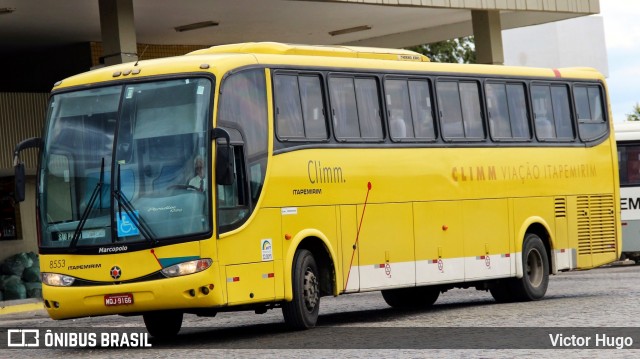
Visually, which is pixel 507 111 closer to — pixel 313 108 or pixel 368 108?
pixel 368 108

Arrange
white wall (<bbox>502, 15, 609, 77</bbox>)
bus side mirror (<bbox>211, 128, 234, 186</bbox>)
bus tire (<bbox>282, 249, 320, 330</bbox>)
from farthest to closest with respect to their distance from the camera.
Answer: white wall (<bbox>502, 15, 609, 77</bbox>)
bus tire (<bbox>282, 249, 320, 330</bbox>)
bus side mirror (<bbox>211, 128, 234, 186</bbox>)

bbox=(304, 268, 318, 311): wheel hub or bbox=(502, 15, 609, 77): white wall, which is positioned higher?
bbox=(502, 15, 609, 77): white wall

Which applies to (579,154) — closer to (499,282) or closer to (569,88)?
(569,88)

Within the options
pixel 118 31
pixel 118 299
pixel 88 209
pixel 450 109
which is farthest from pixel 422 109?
pixel 118 31

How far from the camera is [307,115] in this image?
1698cm

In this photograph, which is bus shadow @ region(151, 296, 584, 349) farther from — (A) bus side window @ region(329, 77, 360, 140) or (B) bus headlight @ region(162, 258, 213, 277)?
(A) bus side window @ region(329, 77, 360, 140)

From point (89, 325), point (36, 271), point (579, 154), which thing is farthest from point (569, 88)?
point (36, 271)

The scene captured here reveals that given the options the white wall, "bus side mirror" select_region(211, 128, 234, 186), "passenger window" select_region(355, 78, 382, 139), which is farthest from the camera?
the white wall

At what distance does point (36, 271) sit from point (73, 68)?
4605mm

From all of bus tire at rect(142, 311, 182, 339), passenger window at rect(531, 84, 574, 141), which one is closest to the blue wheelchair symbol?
bus tire at rect(142, 311, 182, 339)

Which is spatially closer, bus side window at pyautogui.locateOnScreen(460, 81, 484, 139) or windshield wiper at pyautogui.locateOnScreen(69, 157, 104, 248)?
windshield wiper at pyautogui.locateOnScreen(69, 157, 104, 248)

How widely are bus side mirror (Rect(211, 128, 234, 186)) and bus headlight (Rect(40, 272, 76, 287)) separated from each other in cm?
197

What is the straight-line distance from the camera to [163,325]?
1712 cm

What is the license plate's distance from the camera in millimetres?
14969
